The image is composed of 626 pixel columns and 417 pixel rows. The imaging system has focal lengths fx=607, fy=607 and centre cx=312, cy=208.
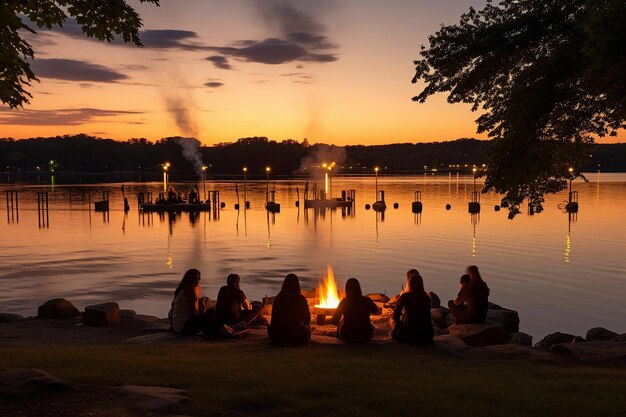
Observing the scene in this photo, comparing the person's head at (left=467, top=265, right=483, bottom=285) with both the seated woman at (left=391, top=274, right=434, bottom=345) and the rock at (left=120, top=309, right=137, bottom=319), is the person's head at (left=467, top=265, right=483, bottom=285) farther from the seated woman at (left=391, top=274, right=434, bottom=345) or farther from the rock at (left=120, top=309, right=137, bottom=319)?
the rock at (left=120, top=309, right=137, bottom=319)

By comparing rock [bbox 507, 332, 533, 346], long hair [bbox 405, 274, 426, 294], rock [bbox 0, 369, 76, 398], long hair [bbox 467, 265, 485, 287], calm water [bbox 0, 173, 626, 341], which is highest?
long hair [bbox 405, 274, 426, 294]

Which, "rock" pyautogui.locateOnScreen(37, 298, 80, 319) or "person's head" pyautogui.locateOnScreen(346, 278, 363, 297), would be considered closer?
"person's head" pyautogui.locateOnScreen(346, 278, 363, 297)

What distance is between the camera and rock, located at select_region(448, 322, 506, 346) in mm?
13633

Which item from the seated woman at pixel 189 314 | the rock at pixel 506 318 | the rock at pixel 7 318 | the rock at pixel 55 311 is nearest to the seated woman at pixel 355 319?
the seated woman at pixel 189 314

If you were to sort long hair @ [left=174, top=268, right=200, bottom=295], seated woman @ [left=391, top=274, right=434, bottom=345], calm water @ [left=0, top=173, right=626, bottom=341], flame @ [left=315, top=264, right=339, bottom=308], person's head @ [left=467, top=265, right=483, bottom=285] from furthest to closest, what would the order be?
calm water @ [left=0, top=173, right=626, bottom=341] < flame @ [left=315, top=264, right=339, bottom=308] < person's head @ [left=467, top=265, right=483, bottom=285] < long hair @ [left=174, top=268, right=200, bottom=295] < seated woman @ [left=391, top=274, right=434, bottom=345]

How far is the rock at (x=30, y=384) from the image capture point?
7.43 meters

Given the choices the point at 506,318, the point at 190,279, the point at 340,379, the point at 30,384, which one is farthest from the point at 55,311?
the point at 506,318

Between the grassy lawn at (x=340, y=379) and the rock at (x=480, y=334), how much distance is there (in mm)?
2681

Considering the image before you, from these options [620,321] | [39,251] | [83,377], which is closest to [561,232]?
[620,321]

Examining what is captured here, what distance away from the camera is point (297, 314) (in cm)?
1173

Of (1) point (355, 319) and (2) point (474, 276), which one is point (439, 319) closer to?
(2) point (474, 276)

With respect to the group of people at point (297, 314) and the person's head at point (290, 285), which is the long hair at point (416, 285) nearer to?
the group of people at point (297, 314)

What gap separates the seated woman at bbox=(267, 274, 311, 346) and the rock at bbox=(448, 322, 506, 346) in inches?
157

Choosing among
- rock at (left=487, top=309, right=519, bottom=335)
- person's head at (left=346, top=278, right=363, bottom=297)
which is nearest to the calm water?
rock at (left=487, top=309, right=519, bottom=335)
